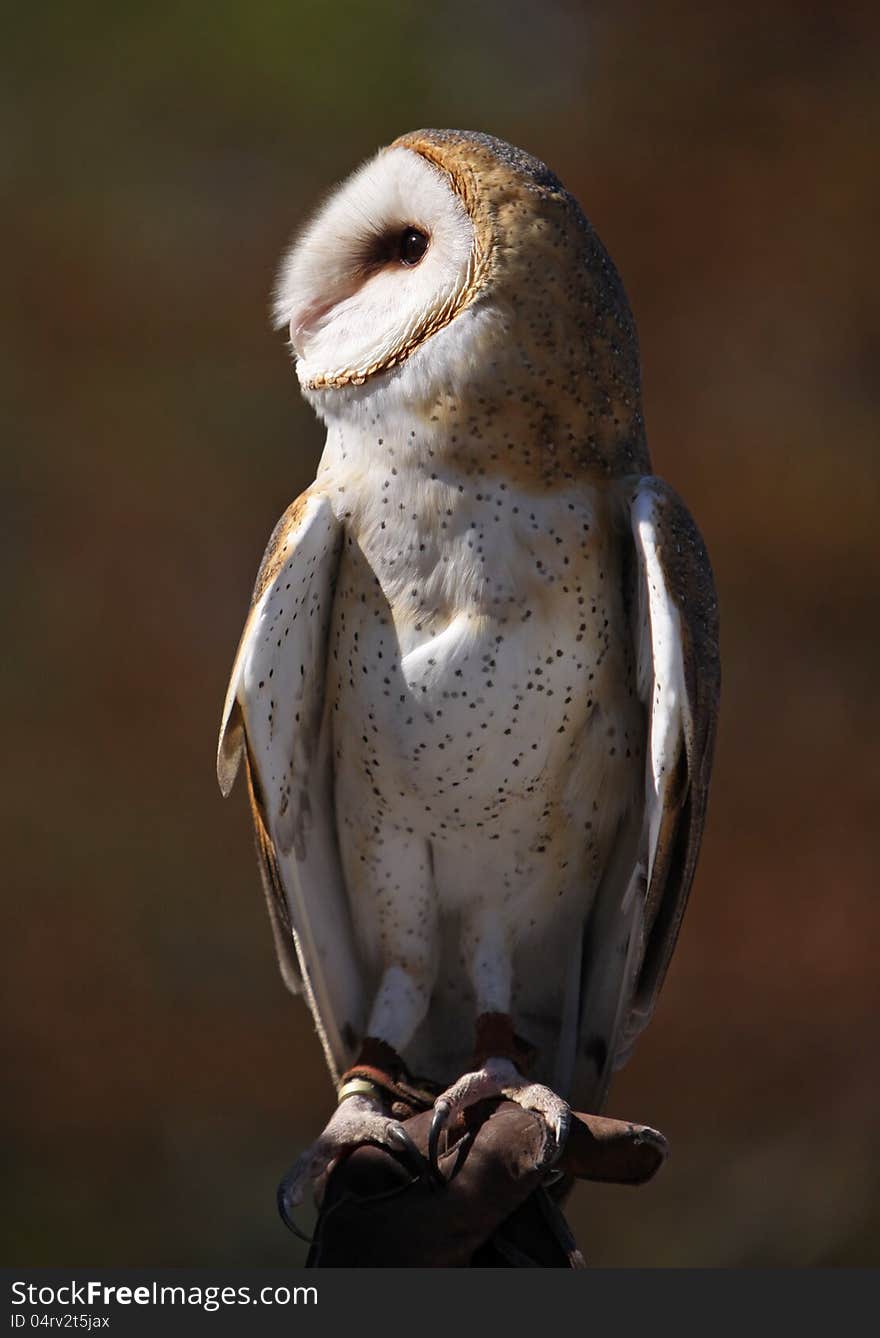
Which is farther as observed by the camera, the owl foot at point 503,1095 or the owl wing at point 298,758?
the owl wing at point 298,758

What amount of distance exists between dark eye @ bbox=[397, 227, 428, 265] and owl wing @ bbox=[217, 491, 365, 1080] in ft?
0.82

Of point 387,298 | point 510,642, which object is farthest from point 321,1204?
point 387,298

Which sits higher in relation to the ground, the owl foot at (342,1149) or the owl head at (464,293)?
the owl head at (464,293)

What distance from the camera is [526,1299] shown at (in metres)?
1.61

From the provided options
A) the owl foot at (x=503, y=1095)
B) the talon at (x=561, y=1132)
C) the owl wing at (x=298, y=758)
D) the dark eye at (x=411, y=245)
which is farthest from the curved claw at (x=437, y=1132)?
the dark eye at (x=411, y=245)

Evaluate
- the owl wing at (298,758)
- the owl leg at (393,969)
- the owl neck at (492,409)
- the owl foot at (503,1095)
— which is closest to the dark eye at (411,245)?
the owl neck at (492,409)

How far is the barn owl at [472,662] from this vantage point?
163 cm

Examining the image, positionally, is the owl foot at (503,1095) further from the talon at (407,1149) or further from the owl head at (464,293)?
Answer: the owl head at (464,293)

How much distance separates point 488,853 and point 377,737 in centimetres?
16

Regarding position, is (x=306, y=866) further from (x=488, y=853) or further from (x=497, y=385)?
(x=497, y=385)

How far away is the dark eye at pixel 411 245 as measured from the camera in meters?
1.71

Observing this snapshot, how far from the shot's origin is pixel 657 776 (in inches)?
64.1

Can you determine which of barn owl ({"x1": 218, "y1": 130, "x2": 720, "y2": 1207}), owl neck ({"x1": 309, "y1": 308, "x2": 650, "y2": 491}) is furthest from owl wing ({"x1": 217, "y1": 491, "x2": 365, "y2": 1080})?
owl neck ({"x1": 309, "y1": 308, "x2": 650, "y2": 491})

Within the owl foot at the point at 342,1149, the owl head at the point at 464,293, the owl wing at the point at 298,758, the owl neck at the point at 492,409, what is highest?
the owl head at the point at 464,293
